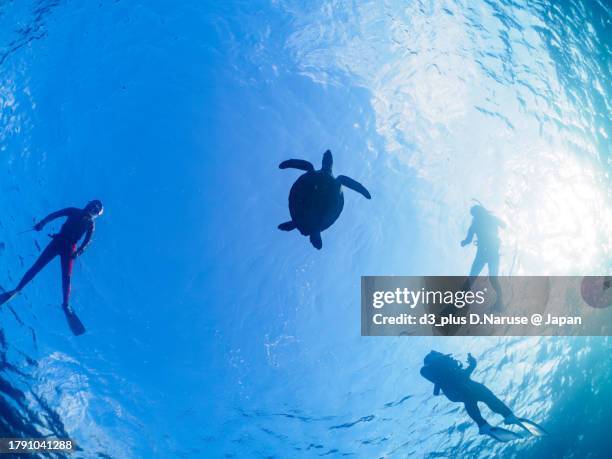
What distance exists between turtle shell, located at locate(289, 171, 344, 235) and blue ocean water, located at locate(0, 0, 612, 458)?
5578 mm

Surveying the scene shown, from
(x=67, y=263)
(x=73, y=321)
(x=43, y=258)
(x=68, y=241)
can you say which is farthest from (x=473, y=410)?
(x=43, y=258)

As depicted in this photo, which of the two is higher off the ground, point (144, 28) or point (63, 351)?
point (144, 28)

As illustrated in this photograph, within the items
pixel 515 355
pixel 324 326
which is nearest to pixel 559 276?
pixel 515 355

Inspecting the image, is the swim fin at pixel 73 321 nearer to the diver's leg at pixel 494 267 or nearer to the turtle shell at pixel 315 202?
the turtle shell at pixel 315 202

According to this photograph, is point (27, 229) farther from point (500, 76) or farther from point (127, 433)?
point (500, 76)

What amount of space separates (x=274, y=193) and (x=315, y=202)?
6.37 m

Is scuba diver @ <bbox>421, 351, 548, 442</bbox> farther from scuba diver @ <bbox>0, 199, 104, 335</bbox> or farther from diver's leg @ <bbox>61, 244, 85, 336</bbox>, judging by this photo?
scuba diver @ <bbox>0, 199, 104, 335</bbox>

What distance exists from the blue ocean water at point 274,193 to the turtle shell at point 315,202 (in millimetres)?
5578

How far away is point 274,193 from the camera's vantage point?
1477 cm

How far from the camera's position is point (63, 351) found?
50.1ft

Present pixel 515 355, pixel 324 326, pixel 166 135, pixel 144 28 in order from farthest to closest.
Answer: pixel 515 355
pixel 324 326
pixel 166 135
pixel 144 28

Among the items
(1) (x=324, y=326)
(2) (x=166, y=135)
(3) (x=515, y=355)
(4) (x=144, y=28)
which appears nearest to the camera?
(4) (x=144, y=28)

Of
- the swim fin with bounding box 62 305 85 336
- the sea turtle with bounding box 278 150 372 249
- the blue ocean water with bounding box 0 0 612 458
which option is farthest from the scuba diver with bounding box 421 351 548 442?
the swim fin with bounding box 62 305 85 336

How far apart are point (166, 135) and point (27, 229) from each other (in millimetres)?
6763
